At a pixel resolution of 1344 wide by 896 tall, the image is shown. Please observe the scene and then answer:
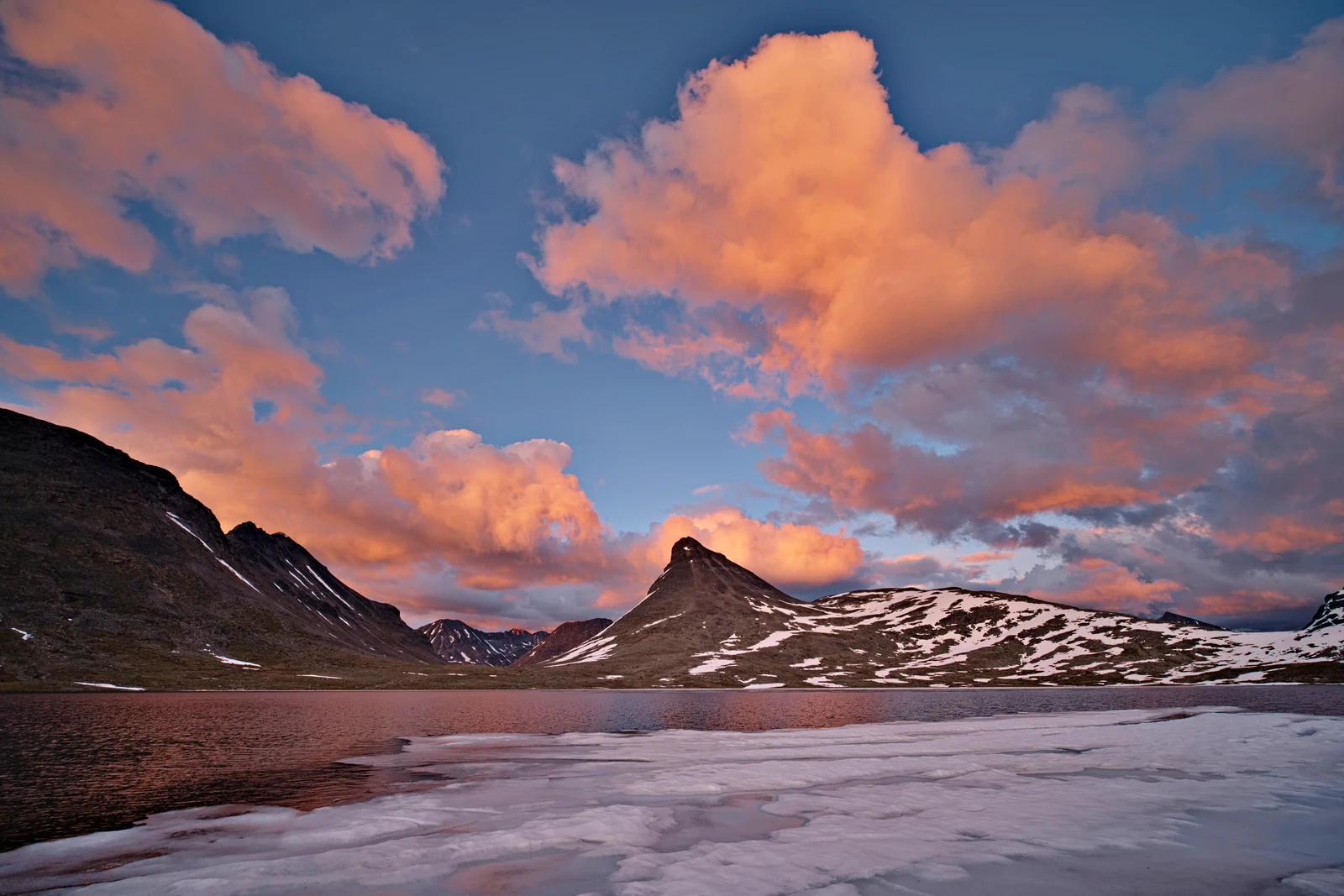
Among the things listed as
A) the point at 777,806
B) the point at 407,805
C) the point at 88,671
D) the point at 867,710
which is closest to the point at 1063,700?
the point at 867,710

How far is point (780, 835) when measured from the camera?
20203 millimetres

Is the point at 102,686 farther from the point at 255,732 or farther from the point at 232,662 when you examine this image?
the point at 255,732

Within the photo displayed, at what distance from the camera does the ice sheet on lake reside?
15.7 metres

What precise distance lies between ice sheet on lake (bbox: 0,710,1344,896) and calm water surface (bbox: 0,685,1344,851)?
4.25m

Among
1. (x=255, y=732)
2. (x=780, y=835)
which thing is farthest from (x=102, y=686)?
(x=780, y=835)

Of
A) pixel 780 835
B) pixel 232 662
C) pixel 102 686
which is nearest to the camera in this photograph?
pixel 780 835

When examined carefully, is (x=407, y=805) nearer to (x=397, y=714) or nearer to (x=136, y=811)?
(x=136, y=811)

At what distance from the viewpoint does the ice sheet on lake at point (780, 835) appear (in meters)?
15.7

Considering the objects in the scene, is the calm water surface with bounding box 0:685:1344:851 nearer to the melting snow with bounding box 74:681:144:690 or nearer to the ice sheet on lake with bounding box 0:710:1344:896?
the ice sheet on lake with bounding box 0:710:1344:896

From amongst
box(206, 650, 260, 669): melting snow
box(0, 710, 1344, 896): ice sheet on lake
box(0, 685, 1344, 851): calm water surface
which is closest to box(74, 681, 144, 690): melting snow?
box(0, 685, 1344, 851): calm water surface

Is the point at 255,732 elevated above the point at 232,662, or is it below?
above

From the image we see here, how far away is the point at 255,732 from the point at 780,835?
190 feet

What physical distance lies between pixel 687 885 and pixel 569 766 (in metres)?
24.8

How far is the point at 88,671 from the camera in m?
153
